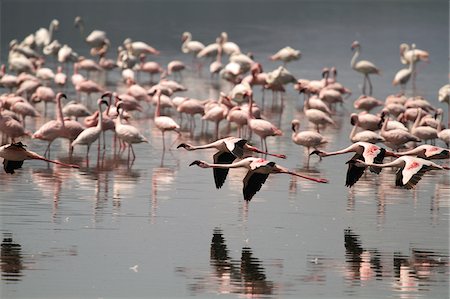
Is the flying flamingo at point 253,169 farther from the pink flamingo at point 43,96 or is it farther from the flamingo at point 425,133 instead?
the pink flamingo at point 43,96

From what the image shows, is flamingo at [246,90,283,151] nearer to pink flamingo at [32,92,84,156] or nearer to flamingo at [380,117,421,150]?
flamingo at [380,117,421,150]

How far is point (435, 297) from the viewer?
34.5ft

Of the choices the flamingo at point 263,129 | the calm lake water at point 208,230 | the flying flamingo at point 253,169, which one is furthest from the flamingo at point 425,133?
the flying flamingo at point 253,169

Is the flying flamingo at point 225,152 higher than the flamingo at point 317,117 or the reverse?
the reverse

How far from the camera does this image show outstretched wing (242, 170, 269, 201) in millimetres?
12977

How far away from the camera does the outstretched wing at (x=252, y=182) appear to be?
42.6 feet

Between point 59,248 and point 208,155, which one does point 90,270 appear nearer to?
point 59,248

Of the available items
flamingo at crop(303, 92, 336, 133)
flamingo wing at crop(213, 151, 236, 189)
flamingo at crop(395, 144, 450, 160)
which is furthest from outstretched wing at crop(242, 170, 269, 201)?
flamingo at crop(303, 92, 336, 133)

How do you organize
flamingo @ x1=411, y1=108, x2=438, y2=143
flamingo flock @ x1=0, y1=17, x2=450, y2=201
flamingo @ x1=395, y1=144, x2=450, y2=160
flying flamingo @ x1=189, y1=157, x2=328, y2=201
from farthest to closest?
flamingo @ x1=411, y1=108, x2=438, y2=143, flamingo @ x1=395, y1=144, x2=450, y2=160, flamingo flock @ x1=0, y1=17, x2=450, y2=201, flying flamingo @ x1=189, y1=157, x2=328, y2=201

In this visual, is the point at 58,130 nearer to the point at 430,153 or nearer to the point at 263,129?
the point at 263,129

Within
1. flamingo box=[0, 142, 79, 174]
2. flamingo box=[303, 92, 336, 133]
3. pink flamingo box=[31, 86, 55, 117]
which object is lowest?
flamingo box=[0, 142, 79, 174]

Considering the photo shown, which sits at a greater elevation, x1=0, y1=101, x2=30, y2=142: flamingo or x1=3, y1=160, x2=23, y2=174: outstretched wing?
Result: x1=0, y1=101, x2=30, y2=142: flamingo

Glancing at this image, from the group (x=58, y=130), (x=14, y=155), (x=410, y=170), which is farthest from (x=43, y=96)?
(x=410, y=170)

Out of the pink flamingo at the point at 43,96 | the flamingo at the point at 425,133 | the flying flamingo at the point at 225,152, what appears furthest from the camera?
the pink flamingo at the point at 43,96
